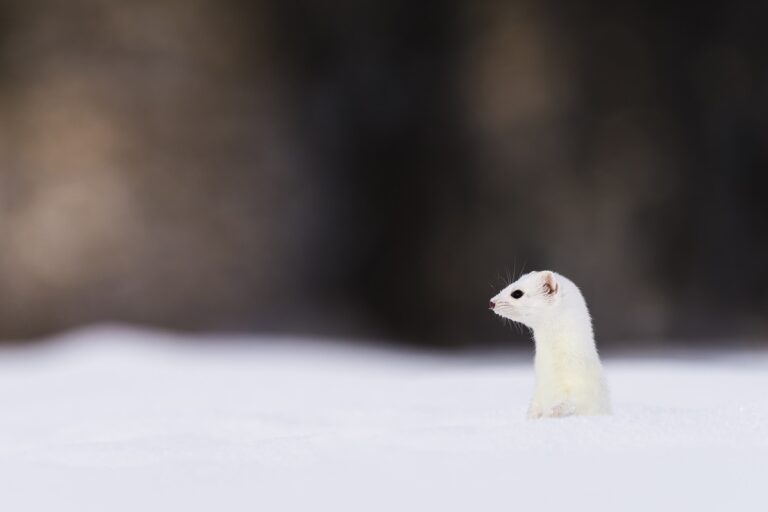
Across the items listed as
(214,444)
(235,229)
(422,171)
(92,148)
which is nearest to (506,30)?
(422,171)

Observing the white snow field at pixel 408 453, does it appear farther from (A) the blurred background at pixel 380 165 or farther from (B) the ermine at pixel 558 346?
(A) the blurred background at pixel 380 165

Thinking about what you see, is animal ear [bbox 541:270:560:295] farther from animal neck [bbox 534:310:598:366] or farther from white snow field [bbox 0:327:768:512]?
white snow field [bbox 0:327:768:512]

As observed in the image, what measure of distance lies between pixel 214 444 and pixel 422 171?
3071 mm

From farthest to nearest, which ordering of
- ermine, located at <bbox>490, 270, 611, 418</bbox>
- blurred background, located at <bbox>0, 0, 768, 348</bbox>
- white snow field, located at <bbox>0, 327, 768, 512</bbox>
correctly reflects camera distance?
blurred background, located at <bbox>0, 0, 768, 348</bbox>, ermine, located at <bbox>490, 270, 611, 418</bbox>, white snow field, located at <bbox>0, 327, 768, 512</bbox>

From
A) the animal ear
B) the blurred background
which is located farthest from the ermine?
the blurred background

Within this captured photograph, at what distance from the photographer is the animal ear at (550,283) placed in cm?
171

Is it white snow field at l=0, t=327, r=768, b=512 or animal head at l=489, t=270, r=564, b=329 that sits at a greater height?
animal head at l=489, t=270, r=564, b=329

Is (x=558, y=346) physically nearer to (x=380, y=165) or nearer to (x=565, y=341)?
(x=565, y=341)

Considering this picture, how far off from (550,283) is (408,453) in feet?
1.47

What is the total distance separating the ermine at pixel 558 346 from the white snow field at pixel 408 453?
0.06 metres

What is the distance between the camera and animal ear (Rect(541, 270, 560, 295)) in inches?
67.1

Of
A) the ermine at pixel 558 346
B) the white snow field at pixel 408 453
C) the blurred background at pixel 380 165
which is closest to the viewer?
the white snow field at pixel 408 453

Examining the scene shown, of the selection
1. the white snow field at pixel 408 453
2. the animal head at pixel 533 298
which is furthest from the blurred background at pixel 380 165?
the animal head at pixel 533 298

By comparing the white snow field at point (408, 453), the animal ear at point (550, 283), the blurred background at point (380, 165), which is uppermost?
the blurred background at point (380, 165)
